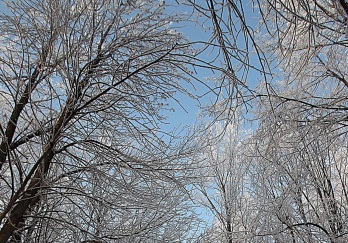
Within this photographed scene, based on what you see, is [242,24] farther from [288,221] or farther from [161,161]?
[288,221]

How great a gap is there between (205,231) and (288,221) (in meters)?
1.65

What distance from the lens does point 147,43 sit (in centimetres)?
289

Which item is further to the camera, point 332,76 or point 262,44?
point 262,44

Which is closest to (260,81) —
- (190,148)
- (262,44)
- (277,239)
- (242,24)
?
(262,44)

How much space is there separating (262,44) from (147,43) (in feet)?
7.92

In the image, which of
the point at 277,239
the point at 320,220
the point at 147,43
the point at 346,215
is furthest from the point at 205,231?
the point at 147,43

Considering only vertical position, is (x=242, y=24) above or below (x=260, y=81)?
below

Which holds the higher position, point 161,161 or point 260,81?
point 260,81

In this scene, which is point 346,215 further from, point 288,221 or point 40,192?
point 40,192

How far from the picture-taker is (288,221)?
239 inches

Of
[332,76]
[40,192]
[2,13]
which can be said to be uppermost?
[332,76]

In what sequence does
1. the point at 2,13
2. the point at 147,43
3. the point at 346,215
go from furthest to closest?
the point at 346,215, the point at 2,13, the point at 147,43

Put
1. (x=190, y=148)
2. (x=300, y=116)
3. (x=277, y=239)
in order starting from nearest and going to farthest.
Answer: (x=190, y=148)
(x=300, y=116)
(x=277, y=239)

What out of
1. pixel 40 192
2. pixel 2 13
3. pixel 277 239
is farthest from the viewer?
pixel 277 239
